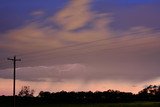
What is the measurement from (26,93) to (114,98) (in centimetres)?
6930

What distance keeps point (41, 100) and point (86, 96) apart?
1507 centimetres

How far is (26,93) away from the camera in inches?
7210

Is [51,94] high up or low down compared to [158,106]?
up

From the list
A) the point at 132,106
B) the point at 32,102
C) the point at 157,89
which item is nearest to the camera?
the point at 132,106

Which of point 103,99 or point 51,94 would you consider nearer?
point 103,99

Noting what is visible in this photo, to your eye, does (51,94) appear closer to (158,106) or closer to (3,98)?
(3,98)

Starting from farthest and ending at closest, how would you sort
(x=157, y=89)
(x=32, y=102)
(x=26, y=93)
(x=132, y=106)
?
(x=26, y=93), (x=157, y=89), (x=32, y=102), (x=132, y=106)

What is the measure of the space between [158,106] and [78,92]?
45099 mm

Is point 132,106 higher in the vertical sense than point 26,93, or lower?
lower

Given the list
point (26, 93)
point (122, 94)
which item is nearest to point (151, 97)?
point (122, 94)

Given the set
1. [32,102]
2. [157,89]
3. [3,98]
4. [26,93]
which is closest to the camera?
[32,102]

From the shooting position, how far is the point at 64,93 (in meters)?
132

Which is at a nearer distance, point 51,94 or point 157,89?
point 51,94

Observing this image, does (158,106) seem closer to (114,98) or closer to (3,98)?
(114,98)
